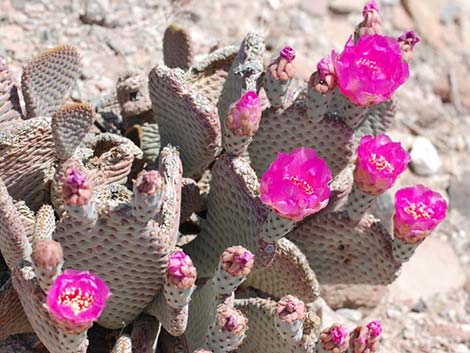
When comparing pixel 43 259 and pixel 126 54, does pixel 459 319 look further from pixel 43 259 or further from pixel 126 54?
pixel 43 259

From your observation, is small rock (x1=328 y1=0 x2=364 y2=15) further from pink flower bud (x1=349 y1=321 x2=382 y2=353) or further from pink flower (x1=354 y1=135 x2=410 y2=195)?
pink flower bud (x1=349 y1=321 x2=382 y2=353)

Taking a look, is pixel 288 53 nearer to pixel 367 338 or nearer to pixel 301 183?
pixel 301 183

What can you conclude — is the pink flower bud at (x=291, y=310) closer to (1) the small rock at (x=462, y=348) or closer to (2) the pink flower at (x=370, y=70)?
(2) the pink flower at (x=370, y=70)

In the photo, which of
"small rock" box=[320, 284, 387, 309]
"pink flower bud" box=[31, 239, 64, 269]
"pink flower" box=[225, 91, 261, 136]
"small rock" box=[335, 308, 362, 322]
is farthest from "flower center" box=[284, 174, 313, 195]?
"small rock" box=[335, 308, 362, 322]

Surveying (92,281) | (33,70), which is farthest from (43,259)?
(33,70)

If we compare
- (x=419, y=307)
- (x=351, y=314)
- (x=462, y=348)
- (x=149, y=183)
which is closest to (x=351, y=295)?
(x=351, y=314)

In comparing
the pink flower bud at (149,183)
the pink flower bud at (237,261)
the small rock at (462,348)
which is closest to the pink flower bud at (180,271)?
the pink flower bud at (237,261)
